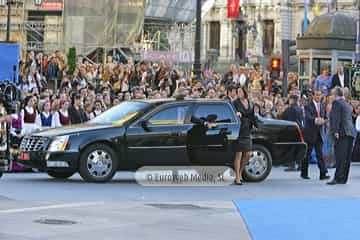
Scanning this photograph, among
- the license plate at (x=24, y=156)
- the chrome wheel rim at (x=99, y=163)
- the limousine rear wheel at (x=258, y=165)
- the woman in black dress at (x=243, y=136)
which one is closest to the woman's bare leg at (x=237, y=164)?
the woman in black dress at (x=243, y=136)

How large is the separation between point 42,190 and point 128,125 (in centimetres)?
241

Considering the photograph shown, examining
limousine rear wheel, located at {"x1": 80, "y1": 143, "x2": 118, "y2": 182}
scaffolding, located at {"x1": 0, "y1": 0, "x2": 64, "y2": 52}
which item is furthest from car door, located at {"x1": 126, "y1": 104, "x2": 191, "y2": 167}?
scaffolding, located at {"x1": 0, "y1": 0, "x2": 64, "y2": 52}

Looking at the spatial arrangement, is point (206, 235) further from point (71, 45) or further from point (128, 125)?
point (71, 45)

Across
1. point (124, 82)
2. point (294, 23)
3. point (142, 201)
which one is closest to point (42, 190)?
point (142, 201)

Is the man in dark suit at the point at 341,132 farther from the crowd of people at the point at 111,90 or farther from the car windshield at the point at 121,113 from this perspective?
the car windshield at the point at 121,113

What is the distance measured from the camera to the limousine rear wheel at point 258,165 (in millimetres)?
19609

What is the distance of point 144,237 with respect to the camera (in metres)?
12.2

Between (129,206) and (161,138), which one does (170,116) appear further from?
(129,206)

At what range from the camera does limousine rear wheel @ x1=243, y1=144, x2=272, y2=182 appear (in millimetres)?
19609

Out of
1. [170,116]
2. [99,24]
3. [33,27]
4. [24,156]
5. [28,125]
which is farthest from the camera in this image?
[33,27]

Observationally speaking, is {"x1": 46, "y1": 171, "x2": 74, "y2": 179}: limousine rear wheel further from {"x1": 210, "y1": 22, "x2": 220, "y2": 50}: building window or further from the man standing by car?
{"x1": 210, "y1": 22, "x2": 220, "y2": 50}: building window

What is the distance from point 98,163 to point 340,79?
39.6 ft

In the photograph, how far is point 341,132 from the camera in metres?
19.4

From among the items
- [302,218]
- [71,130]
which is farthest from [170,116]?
[302,218]
